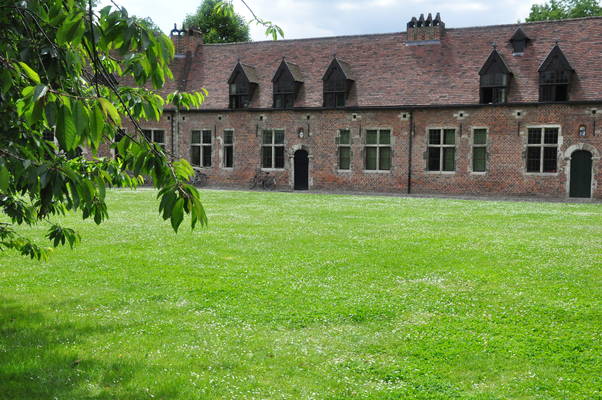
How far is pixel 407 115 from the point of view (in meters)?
28.4

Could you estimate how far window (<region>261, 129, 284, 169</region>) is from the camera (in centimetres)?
3145

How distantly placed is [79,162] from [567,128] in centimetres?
2461

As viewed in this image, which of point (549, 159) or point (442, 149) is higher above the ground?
point (442, 149)

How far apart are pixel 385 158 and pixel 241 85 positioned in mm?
9243

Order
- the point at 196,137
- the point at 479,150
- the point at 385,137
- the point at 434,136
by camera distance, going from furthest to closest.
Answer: the point at 196,137 → the point at 385,137 → the point at 434,136 → the point at 479,150

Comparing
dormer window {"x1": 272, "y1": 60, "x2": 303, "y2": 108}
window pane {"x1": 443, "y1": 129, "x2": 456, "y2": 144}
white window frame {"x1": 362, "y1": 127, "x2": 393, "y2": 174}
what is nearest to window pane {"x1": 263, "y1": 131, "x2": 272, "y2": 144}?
dormer window {"x1": 272, "y1": 60, "x2": 303, "y2": 108}

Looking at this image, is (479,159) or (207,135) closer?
(479,159)

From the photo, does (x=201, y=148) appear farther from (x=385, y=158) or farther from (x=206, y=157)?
(x=385, y=158)

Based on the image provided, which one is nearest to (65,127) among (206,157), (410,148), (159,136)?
(410,148)

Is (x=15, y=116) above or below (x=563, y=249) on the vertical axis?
above

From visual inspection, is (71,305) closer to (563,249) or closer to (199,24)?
(563,249)

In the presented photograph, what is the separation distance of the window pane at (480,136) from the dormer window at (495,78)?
4.48ft

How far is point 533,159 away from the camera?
26.4 metres

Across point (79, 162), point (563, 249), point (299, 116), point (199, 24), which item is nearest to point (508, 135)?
point (299, 116)
